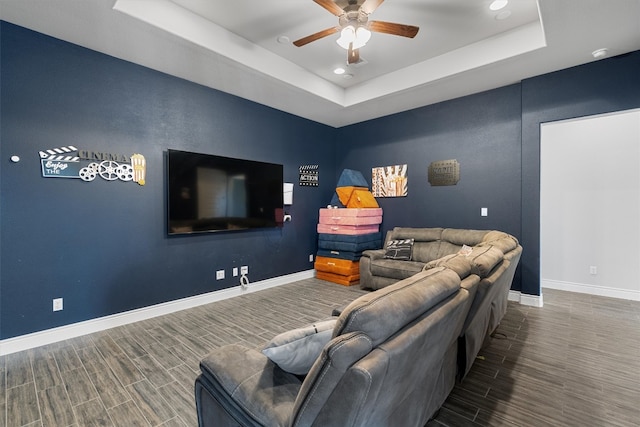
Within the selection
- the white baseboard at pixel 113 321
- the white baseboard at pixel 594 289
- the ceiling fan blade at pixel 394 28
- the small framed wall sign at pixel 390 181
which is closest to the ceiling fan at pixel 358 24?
the ceiling fan blade at pixel 394 28

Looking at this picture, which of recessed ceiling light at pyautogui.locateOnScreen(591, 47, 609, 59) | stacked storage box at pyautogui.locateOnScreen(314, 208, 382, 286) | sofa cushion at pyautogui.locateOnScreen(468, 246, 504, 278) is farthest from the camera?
stacked storage box at pyautogui.locateOnScreen(314, 208, 382, 286)

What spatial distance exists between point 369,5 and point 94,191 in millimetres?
3336

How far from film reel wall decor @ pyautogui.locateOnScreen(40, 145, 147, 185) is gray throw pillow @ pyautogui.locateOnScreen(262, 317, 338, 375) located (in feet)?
10.2

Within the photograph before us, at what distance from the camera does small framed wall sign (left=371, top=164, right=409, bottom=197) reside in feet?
17.1

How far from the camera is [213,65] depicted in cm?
348

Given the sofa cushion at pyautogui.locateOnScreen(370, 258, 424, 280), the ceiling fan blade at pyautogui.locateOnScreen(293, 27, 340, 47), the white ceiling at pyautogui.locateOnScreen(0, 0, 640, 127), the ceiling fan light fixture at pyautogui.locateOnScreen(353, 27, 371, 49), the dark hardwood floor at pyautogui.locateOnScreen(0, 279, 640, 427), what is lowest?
the dark hardwood floor at pyautogui.locateOnScreen(0, 279, 640, 427)

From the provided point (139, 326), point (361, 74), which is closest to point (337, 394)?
point (139, 326)

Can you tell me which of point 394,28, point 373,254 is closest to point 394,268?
point 373,254

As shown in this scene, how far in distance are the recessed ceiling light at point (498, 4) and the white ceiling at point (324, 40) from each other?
62 millimetres

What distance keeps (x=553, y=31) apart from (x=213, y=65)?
366 cm

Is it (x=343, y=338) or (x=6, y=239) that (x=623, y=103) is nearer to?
(x=343, y=338)

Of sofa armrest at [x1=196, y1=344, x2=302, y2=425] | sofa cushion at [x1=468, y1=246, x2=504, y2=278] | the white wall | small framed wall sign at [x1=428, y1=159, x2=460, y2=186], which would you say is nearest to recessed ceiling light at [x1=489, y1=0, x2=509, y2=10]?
the white wall

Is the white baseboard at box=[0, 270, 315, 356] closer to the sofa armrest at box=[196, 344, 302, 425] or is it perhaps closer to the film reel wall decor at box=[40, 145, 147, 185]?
the film reel wall decor at box=[40, 145, 147, 185]

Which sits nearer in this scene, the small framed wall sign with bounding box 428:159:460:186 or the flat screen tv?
the flat screen tv
